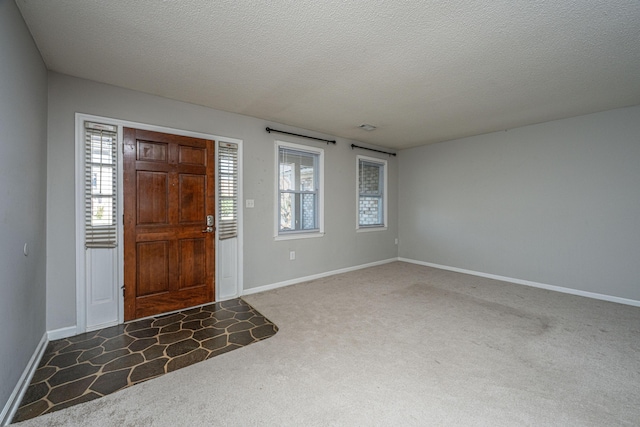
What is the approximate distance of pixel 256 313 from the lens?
10.6 ft

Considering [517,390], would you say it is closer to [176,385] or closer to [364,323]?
[364,323]

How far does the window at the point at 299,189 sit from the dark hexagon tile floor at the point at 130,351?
1695mm

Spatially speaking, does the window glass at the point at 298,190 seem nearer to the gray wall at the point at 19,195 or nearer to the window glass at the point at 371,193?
the window glass at the point at 371,193

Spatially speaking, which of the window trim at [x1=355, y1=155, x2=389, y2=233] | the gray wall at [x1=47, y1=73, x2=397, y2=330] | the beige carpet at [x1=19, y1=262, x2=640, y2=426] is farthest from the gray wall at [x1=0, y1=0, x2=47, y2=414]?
the window trim at [x1=355, y1=155, x2=389, y2=233]

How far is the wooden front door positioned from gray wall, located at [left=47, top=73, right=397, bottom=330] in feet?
1.08

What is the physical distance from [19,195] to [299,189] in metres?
3.29

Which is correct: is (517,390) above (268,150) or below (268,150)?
below

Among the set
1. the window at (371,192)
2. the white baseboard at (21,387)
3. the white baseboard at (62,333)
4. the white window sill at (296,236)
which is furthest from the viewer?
the window at (371,192)

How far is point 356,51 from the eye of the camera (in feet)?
7.55

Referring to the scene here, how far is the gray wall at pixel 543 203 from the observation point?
3.62m

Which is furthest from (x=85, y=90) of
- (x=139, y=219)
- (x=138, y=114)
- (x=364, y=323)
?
(x=364, y=323)

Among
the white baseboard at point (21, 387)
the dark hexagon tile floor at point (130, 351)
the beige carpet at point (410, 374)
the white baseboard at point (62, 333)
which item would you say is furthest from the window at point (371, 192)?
the white baseboard at point (21, 387)

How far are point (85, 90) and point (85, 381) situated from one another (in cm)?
270

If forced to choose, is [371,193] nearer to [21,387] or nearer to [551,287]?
[551,287]
